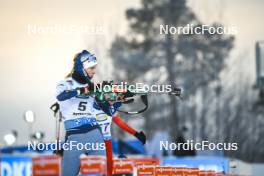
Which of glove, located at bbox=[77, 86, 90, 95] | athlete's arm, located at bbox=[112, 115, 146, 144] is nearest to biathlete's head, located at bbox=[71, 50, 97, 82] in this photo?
glove, located at bbox=[77, 86, 90, 95]

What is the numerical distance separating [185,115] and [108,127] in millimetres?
28378

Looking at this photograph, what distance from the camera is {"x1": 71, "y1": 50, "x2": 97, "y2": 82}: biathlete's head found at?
1240 centimetres

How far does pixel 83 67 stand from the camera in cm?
1244

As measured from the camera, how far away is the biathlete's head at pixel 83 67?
12398 mm

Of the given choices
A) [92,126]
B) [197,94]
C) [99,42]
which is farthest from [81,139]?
[197,94]

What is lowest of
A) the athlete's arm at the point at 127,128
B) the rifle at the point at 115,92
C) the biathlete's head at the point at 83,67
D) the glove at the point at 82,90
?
the athlete's arm at the point at 127,128

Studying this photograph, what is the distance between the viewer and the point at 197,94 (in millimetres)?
38469

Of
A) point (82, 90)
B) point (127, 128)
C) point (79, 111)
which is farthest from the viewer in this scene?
point (127, 128)

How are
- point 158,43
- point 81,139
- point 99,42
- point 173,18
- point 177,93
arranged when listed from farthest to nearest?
1. point 158,43
2. point 173,18
3. point 99,42
4. point 177,93
5. point 81,139

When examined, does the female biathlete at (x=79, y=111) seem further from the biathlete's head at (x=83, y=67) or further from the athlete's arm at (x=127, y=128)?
the athlete's arm at (x=127, y=128)

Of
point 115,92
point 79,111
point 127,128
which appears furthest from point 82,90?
point 127,128

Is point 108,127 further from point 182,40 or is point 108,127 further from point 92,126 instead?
point 182,40

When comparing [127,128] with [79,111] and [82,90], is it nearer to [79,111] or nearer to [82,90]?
[79,111]

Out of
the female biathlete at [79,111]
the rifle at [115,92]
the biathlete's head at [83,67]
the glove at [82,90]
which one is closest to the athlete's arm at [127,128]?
the rifle at [115,92]
